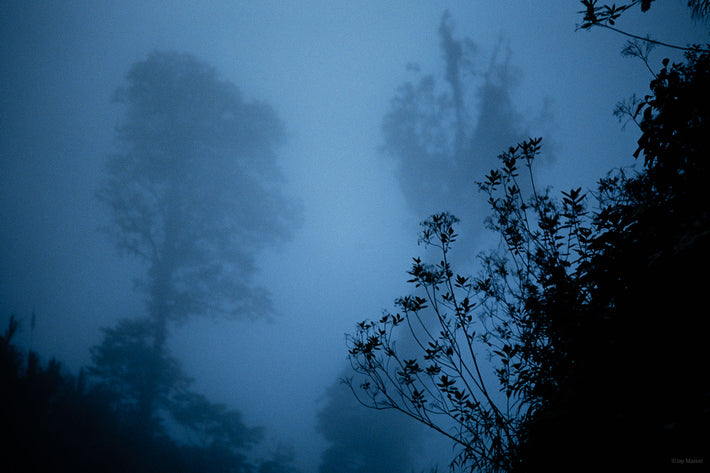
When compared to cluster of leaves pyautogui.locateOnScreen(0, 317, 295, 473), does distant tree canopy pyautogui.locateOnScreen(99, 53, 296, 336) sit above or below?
above

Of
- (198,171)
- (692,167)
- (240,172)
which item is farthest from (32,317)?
(692,167)

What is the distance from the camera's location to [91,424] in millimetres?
11375

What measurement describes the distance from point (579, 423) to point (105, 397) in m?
21.6

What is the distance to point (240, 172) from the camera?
26047 millimetres

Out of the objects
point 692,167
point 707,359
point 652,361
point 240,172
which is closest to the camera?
point 707,359

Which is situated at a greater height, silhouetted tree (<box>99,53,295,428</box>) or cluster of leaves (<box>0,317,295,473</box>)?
silhouetted tree (<box>99,53,295,428</box>)

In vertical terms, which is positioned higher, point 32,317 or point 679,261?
point 32,317

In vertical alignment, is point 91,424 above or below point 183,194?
below

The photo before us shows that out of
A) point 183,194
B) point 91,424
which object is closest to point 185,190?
point 183,194

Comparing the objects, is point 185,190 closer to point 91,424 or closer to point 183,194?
point 183,194

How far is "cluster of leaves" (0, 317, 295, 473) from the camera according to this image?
9062mm

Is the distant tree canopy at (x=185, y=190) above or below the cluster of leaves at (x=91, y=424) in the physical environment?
above

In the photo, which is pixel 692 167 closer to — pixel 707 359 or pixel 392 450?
pixel 707 359

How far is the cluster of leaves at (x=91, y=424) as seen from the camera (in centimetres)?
906
